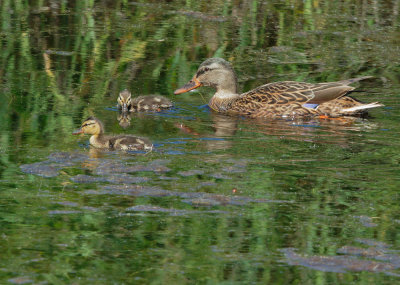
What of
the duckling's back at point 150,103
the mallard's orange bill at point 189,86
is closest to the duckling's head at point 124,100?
the duckling's back at point 150,103

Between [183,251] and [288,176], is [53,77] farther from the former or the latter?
[183,251]

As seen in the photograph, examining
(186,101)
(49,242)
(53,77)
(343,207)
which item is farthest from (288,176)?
(53,77)

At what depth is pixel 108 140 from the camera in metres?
7.57

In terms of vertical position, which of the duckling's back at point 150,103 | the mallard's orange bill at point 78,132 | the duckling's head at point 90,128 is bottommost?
the duckling's back at point 150,103

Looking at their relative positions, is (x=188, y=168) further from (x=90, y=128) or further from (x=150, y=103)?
(x=150, y=103)

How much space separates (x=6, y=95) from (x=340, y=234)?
17.3ft

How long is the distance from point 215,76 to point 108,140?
A: 3.29 meters

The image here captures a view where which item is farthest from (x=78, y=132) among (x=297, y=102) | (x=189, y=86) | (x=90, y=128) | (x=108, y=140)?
(x=297, y=102)

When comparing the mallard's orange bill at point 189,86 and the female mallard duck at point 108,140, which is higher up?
the female mallard duck at point 108,140

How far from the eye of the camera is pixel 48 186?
6.09 metres

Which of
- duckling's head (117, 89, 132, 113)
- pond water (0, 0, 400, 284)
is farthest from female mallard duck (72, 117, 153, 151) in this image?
duckling's head (117, 89, 132, 113)

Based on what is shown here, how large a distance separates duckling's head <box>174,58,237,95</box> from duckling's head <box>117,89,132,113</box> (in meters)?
1.11

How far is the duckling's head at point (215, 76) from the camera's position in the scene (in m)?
10.5

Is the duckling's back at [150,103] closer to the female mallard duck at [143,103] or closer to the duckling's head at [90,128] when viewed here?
the female mallard duck at [143,103]
